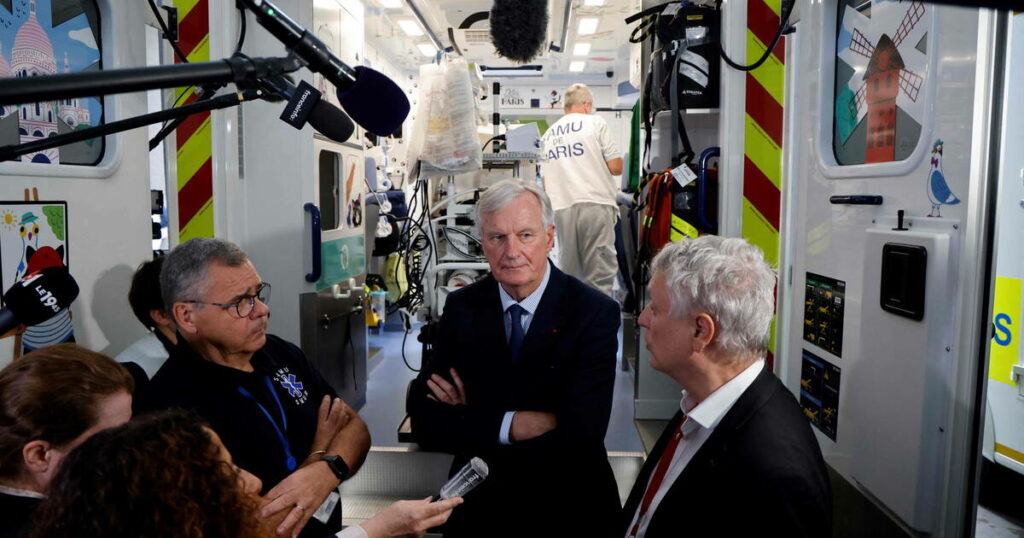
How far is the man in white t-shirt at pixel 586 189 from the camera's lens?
5.24m

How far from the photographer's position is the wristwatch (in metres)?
1.97

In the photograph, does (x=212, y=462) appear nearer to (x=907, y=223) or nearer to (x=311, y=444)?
(x=311, y=444)

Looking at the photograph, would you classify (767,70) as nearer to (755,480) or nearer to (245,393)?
(755,480)

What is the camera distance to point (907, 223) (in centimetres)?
176

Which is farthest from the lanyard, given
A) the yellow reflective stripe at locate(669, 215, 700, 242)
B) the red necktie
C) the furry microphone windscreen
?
the yellow reflective stripe at locate(669, 215, 700, 242)

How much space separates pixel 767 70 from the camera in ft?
10.9

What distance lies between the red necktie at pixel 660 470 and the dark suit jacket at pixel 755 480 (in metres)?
0.19

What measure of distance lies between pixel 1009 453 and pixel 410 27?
7.17 meters

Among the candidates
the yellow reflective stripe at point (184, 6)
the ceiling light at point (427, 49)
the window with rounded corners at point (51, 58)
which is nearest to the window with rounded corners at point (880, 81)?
the window with rounded corners at point (51, 58)

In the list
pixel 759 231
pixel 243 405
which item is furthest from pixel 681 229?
pixel 243 405

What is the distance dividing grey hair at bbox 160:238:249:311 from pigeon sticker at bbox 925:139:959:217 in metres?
1.84

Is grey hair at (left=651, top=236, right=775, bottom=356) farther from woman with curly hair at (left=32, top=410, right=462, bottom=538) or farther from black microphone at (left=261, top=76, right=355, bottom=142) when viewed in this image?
woman with curly hair at (left=32, top=410, right=462, bottom=538)

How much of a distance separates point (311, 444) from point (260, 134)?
1791 mm

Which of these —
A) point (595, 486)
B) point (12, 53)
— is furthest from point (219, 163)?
point (595, 486)
